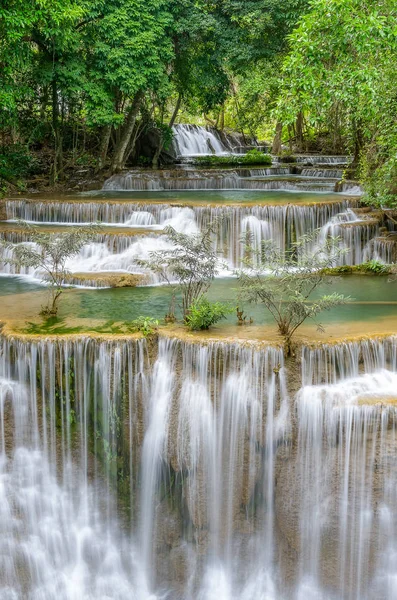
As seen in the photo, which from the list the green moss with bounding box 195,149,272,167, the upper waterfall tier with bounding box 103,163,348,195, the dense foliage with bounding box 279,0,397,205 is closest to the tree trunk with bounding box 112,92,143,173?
the upper waterfall tier with bounding box 103,163,348,195

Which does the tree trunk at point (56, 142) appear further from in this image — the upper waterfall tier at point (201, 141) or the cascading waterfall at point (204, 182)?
the upper waterfall tier at point (201, 141)

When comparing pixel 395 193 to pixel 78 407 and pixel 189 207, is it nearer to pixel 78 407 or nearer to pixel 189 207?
pixel 189 207

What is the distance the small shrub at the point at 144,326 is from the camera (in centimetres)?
794

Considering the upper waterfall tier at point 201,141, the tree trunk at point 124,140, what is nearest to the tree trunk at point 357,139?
the tree trunk at point 124,140

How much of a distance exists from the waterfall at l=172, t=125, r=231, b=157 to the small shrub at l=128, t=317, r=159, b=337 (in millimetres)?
18477

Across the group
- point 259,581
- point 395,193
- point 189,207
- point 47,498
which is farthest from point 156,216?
point 259,581

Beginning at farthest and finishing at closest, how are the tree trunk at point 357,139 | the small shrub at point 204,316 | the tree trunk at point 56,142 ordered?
1. the tree trunk at point 56,142
2. the tree trunk at point 357,139
3. the small shrub at point 204,316

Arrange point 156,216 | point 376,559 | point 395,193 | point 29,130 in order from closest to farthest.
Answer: point 376,559, point 395,193, point 156,216, point 29,130

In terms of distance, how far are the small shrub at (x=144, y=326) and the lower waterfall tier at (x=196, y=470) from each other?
167 mm

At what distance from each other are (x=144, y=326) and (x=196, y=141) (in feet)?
69.2

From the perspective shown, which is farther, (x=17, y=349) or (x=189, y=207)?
(x=189, y=207)

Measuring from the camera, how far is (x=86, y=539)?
7676 millimetres

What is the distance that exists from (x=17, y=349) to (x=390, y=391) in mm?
4367

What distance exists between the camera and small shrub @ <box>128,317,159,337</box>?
7.94 m
